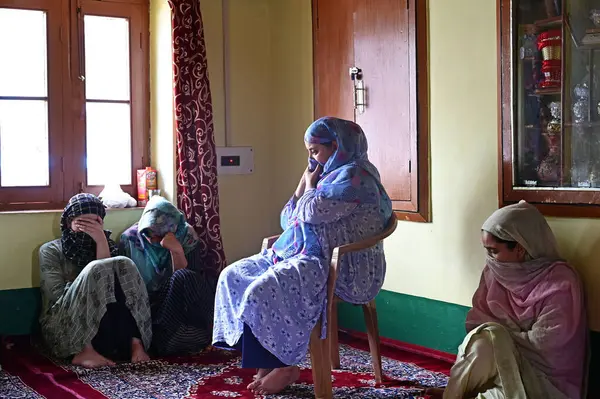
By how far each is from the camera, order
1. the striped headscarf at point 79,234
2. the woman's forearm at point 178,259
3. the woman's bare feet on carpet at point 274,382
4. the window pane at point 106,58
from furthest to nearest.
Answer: the window pane at point 106,58 < the woman's forearm at point 178,259 < the striped headscarf at point 79,234 < the woman's bare feet on carpet at point 274,382

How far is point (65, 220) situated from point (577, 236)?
252cm

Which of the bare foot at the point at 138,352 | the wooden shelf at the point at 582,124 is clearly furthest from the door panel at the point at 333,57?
the bare foot at the point at 138,352

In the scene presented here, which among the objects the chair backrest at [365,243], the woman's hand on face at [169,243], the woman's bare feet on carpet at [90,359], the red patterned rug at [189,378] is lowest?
the red patterned rug at [189,378]

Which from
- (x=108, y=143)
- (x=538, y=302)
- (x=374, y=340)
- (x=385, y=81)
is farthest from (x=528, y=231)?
(x=108, y=143)

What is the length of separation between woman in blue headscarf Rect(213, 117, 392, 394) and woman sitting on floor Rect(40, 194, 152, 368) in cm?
77

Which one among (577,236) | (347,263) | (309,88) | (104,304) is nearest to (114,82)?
(309,88)

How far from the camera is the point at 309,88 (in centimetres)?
470

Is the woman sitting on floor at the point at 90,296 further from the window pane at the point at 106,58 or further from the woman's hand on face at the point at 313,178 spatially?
the woman's hand on face at the point at 313,178

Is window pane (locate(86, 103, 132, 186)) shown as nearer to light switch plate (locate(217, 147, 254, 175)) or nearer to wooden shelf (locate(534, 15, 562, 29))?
light switch plate (locate(217, 147, 254, 175))

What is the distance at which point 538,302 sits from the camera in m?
3.00

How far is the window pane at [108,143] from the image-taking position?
185 inches

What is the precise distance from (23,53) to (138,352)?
1858mm

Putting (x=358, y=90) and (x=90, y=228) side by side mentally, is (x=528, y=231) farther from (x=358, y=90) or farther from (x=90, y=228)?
(x=90, y=228)

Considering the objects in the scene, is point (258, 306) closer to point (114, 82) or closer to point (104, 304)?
point (104, 304)
